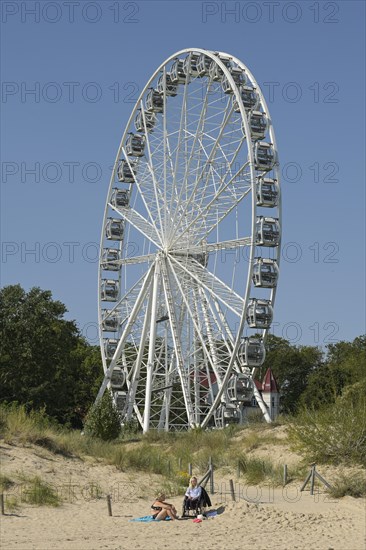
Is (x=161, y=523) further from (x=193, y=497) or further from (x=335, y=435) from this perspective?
(x=335, y=435)

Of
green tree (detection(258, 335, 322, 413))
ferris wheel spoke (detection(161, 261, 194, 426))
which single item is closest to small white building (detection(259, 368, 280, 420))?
green tree (detection(258, 335, 322, 413))

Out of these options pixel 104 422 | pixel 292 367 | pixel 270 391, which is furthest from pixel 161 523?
pixel 292 367

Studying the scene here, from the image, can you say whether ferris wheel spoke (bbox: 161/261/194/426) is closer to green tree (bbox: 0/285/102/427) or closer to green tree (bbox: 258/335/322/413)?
green tree (bbox: 0/285/102/427)

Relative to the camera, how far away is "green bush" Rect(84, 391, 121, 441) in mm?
39062

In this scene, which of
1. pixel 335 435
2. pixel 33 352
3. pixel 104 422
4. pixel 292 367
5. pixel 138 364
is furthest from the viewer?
pixel 292 367

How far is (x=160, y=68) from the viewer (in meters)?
46.1

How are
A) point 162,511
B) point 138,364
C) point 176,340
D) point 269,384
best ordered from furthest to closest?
1. point 269,384
2. point 138,364
3. point 176,340
4. point 162,511

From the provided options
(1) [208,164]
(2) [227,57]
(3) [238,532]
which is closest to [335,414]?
(3) [238,532]

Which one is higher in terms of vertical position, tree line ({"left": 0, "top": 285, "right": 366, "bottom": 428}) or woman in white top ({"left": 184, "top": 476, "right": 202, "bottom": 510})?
tree line ({"left": 0, "top": 285, "right": 366, "bottom": 428})

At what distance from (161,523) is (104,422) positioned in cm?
1782

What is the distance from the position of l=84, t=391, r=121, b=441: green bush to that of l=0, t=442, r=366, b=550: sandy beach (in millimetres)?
10625

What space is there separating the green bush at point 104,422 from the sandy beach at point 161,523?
10625 mm

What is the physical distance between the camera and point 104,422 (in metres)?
39.3

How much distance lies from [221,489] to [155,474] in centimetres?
363
